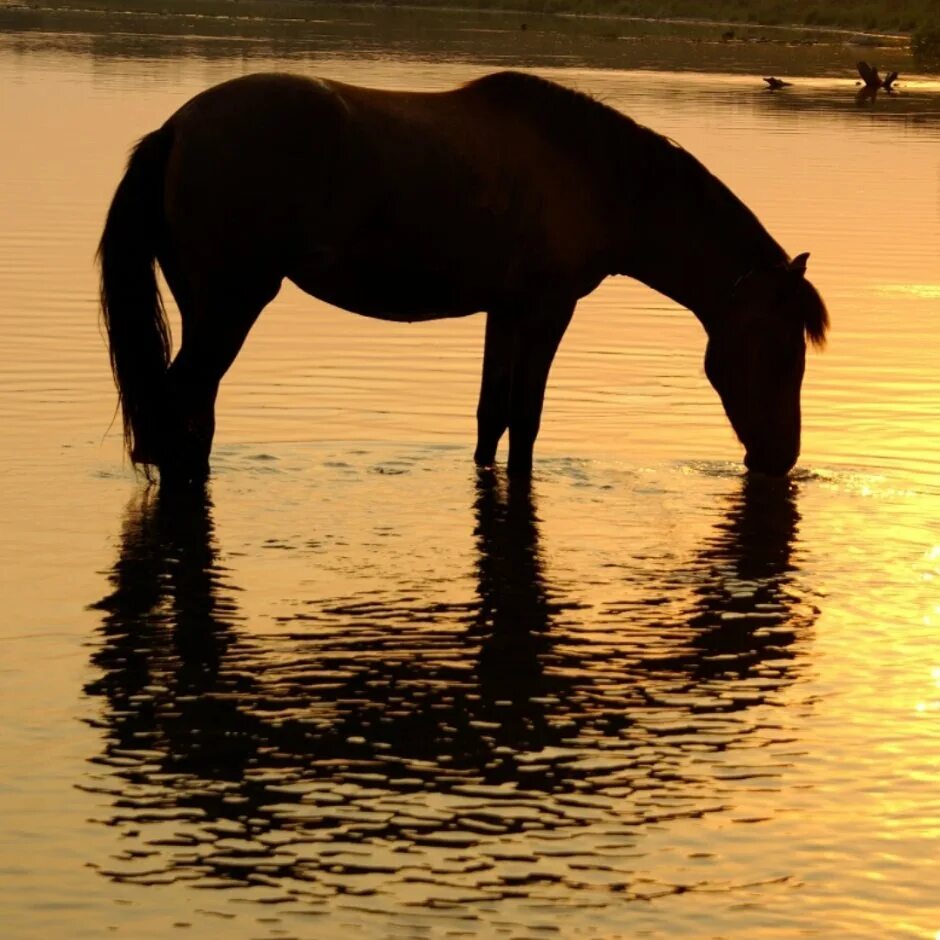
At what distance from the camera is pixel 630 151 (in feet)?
33.6

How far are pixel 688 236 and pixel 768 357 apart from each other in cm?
65

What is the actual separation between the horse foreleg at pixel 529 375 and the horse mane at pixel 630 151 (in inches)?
26.8

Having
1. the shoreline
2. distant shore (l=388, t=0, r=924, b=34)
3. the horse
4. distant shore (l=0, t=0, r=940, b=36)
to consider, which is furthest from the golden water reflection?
distant shore (l=388, t=0, r=924, b=34)

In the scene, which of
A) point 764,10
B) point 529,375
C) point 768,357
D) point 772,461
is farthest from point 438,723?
point 764,10

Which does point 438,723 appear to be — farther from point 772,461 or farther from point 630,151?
point 630,151

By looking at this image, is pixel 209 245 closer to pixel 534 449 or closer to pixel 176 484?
pixel 176 484

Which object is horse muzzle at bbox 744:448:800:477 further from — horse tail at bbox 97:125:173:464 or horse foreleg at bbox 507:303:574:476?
horse tail at bbox 97:125:173:464

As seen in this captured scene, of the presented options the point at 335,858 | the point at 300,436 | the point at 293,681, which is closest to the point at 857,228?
the point at 300,436

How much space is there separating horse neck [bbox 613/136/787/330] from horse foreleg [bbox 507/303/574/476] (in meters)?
0.48

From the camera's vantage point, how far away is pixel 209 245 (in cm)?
938

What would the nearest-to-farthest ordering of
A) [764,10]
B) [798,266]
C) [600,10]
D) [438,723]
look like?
[438,723], [798,266], [764,10], [600,10]

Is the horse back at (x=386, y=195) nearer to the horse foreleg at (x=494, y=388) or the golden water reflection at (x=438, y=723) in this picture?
the horse foreleg at (x=494, y=388)

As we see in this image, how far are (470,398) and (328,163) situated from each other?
2.91 meters

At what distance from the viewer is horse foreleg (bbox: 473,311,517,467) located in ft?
34.0
